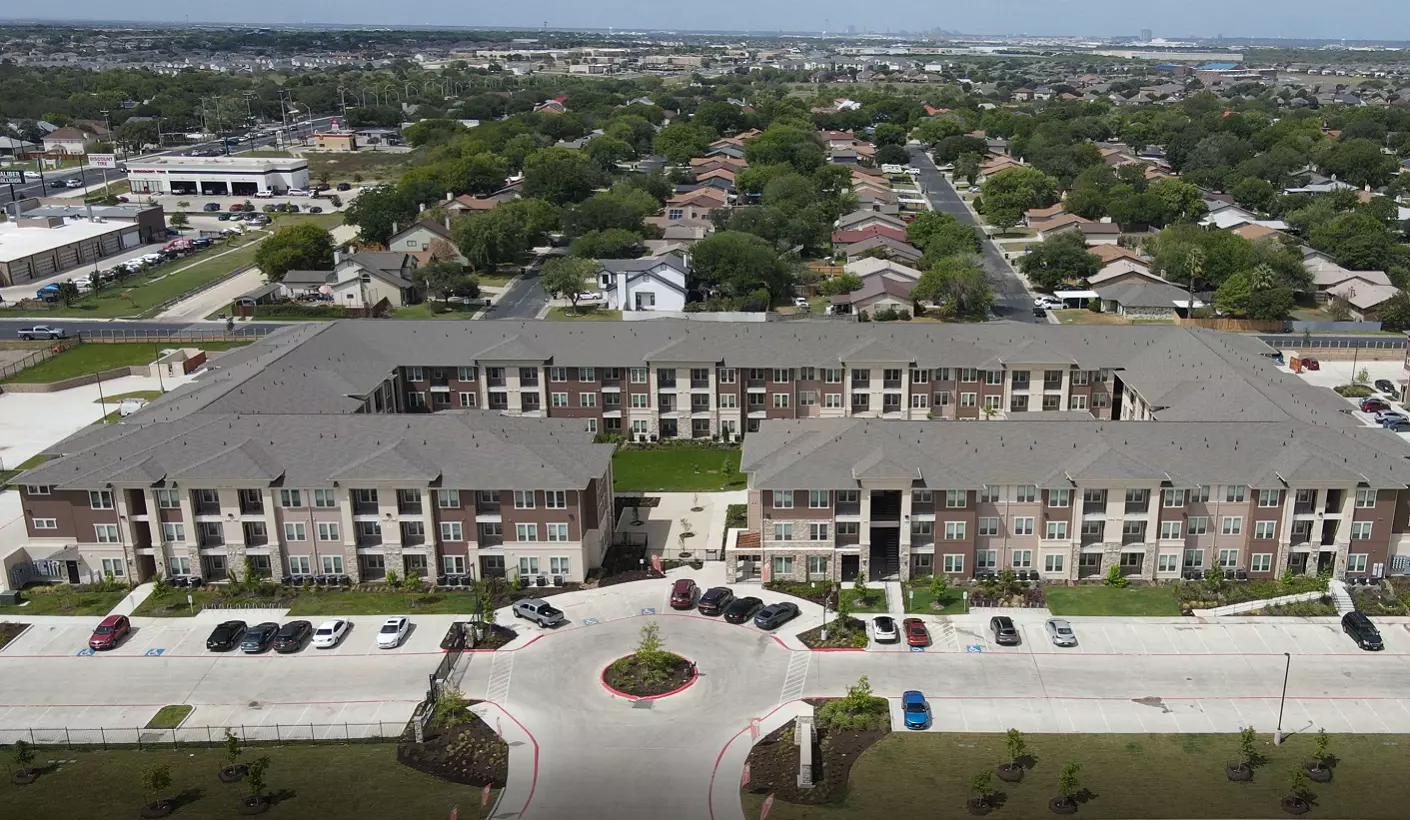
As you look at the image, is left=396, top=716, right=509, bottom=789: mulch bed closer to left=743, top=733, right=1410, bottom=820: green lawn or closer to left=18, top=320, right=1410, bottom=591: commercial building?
left=743, top=733, right=1410, bottom=820: green lawn

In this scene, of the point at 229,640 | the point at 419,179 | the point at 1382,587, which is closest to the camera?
the point at 229,640

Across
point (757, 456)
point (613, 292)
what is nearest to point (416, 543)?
point (757, 456)

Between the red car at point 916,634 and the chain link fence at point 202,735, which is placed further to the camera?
the red car at point 916,634

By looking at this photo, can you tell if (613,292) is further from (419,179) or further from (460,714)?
(460,714)

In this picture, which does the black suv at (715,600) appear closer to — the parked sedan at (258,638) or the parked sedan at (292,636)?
the parked sedan at (292,636)

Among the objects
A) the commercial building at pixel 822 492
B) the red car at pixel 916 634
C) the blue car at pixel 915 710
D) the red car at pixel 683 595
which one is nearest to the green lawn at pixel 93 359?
the commercial building at pixel 822 492

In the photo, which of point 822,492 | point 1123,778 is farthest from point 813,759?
point 822,492
